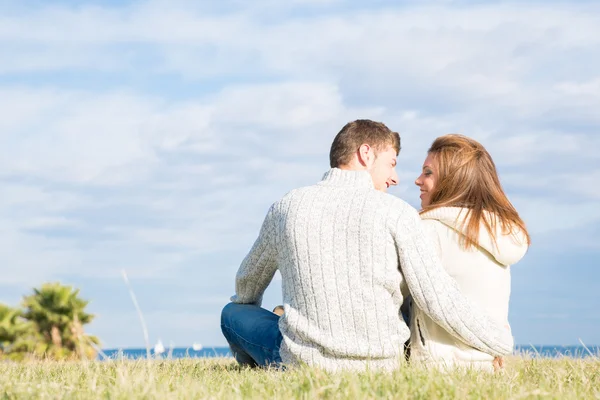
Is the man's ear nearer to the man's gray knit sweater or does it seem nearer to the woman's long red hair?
the man's gray knit sweater

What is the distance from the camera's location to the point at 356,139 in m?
5.11

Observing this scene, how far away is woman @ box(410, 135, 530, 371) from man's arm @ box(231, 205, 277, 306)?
113cm

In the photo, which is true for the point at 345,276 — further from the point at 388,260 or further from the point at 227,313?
the point at 227,313

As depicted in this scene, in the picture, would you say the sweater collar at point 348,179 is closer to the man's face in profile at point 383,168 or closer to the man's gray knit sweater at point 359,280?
the man's gray knit sweater at point 359,280

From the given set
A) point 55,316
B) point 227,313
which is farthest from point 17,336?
point 227,313

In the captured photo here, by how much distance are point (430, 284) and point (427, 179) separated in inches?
38.8

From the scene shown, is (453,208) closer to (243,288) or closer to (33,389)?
(243,288)

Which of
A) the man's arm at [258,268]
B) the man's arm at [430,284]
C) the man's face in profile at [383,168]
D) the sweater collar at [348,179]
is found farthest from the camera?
the man's face in profile at [383,168]

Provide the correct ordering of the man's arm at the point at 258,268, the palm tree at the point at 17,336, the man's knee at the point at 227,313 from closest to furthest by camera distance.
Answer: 1. the man's arm at the point at 258,268
2. the man's knee at the point at 227,313
3. the palm tree at the point at 17,336

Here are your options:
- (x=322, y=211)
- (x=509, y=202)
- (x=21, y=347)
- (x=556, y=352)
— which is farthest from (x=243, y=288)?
(x=21, y=347)

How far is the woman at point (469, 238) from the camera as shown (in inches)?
193

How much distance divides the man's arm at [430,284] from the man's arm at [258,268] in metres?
1.00

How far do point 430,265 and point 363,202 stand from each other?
0.60m

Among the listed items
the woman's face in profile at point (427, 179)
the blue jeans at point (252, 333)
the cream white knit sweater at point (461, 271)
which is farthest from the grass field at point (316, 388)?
the woman's face in profile at point (427, 179)
